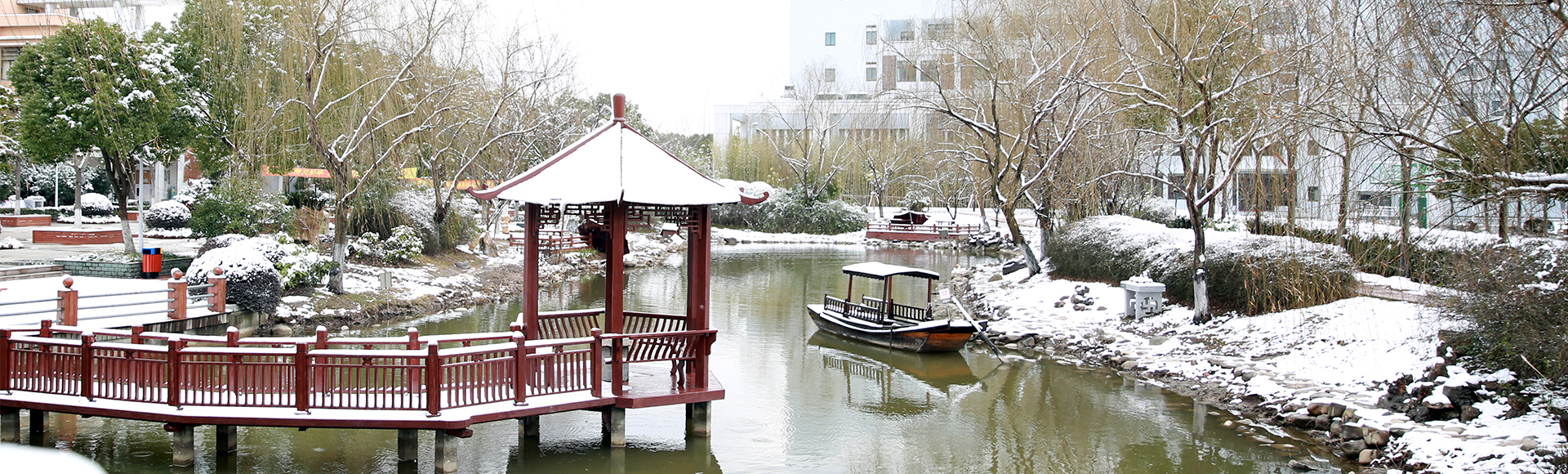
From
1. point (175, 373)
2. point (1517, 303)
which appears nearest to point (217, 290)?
point (175, 373)

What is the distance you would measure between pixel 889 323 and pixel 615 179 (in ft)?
24.2

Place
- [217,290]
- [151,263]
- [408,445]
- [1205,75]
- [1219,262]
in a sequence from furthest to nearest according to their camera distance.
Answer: [151,263]
[1219,262]
[217,290]
[1205,75]
[408,445]

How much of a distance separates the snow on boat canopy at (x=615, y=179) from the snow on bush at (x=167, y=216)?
21403mm

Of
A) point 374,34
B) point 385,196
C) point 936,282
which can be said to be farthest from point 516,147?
point 936,282

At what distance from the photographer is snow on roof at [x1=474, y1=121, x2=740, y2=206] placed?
8.88 meters

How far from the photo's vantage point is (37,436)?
8.60m

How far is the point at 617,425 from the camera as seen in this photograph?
890 cm

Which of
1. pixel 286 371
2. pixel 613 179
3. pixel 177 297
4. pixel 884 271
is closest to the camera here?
pixel 286 371

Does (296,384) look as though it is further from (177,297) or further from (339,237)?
(339,237)

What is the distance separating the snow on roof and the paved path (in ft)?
43.0

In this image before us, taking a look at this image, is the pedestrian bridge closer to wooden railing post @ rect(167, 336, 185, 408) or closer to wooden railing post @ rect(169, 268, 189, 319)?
wooden railing post @ rect(167, 336, 185, 408)

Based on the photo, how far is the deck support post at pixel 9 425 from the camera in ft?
27.2

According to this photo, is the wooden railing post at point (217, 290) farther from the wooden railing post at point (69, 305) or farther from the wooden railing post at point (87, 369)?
the wooden railing post at point (87, 369)

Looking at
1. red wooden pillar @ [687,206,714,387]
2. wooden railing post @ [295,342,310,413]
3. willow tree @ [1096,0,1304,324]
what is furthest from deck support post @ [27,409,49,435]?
willow tree @ [1096,0,1304,324]
